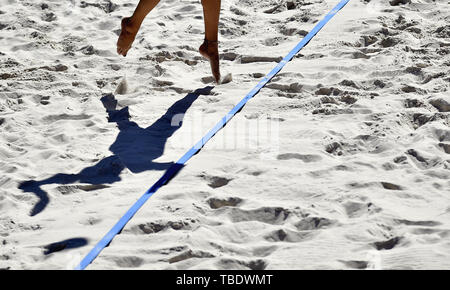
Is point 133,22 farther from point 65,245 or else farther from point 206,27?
point 65,245

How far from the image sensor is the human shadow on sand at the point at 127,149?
335 centimetres

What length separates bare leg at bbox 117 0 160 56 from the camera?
166 inches

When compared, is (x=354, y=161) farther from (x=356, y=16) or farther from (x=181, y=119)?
(x=356, y=16)

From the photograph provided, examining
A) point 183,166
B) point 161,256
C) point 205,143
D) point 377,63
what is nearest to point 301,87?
point 377,63

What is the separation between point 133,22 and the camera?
4.28 metres

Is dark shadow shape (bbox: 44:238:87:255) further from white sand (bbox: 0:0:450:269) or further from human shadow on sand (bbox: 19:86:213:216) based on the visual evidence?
human shadow on sand (bbox: 19:86:213:216)

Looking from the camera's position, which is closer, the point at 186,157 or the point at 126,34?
the point at 186,157

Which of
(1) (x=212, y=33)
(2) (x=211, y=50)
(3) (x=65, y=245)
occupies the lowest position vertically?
(3) (x=65, y=245)

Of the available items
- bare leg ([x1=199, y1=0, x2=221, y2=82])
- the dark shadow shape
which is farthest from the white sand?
bare leg ([x1=199, y1=0, x2=221, y2=82])

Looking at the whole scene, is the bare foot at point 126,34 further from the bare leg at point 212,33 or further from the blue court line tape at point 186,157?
the blue court line tape at point 186,157

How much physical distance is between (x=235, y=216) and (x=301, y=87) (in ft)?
5.07

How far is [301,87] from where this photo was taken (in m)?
4.29

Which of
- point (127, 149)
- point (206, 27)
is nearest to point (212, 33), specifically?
point (206, 27)

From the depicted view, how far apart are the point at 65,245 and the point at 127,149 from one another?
941mm
